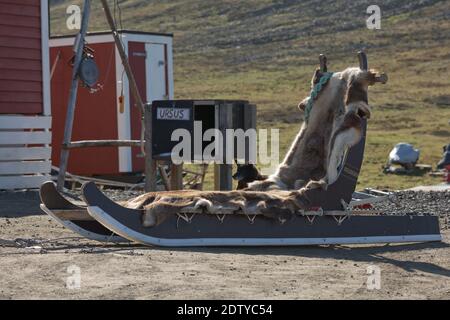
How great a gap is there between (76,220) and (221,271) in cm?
219

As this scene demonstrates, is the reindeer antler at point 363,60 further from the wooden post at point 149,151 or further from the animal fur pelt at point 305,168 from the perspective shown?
the wooden post at point 149,151

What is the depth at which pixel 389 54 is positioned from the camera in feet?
172

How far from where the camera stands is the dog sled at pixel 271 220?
9516 millimetres

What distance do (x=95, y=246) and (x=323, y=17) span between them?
54.6m

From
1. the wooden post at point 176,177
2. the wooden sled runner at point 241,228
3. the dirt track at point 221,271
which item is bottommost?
the dirt track at point 221,271

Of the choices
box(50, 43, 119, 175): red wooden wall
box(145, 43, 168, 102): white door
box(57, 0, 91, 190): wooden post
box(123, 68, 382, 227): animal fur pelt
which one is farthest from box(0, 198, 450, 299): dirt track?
box(145, 43, 168, 102): white door

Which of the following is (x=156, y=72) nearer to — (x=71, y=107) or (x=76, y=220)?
(x=71, y=107)

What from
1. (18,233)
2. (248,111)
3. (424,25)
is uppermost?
(424,25)

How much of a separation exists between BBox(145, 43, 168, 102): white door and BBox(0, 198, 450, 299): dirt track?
32.3ft

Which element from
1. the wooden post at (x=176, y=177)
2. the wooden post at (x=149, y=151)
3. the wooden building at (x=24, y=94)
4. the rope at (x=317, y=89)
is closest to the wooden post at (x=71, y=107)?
the wooden building at (x=24, y=94)

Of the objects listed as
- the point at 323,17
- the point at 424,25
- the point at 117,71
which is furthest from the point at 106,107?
the point at 323,17

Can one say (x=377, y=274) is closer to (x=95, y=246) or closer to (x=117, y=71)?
(x=95, y=246)

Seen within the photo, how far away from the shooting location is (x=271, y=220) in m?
9.68

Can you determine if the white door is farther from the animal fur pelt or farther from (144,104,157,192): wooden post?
the animal fur pelt
